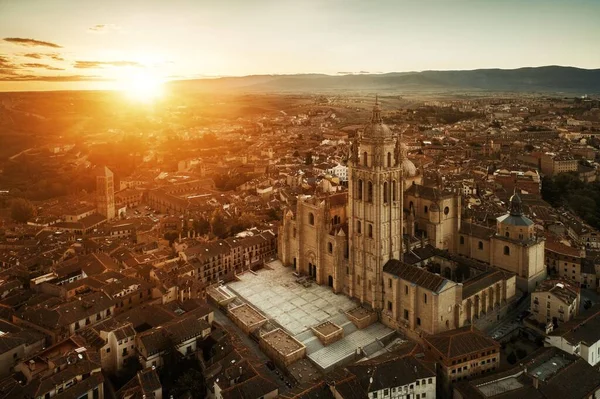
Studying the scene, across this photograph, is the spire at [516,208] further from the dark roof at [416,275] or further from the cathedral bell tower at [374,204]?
the dark roof at [416,275]

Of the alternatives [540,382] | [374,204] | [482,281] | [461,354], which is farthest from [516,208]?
[540,382]

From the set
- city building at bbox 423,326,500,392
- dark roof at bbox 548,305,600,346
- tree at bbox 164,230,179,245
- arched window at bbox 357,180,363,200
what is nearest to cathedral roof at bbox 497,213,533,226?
dark roof at bbox 548,305,600,346

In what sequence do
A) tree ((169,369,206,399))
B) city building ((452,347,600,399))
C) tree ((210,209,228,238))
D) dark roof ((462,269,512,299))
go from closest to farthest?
city building ((452,347,600,399)) < tree ((169,369,206,399)) < dark roof ((462,269,512,299)) < tree ((210,209,228,238))

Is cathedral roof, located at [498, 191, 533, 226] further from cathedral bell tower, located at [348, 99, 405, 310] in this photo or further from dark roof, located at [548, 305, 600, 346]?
cathedral bell tower, located at [348, 99, 405, 310]

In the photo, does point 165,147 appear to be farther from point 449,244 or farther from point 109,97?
point 449,244

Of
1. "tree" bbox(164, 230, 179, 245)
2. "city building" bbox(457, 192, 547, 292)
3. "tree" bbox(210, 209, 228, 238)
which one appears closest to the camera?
"city building" bbox(457, 192, 547, 292)

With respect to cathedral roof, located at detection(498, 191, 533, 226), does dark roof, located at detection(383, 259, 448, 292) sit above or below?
below

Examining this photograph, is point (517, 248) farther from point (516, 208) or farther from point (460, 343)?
point (460, 343)
